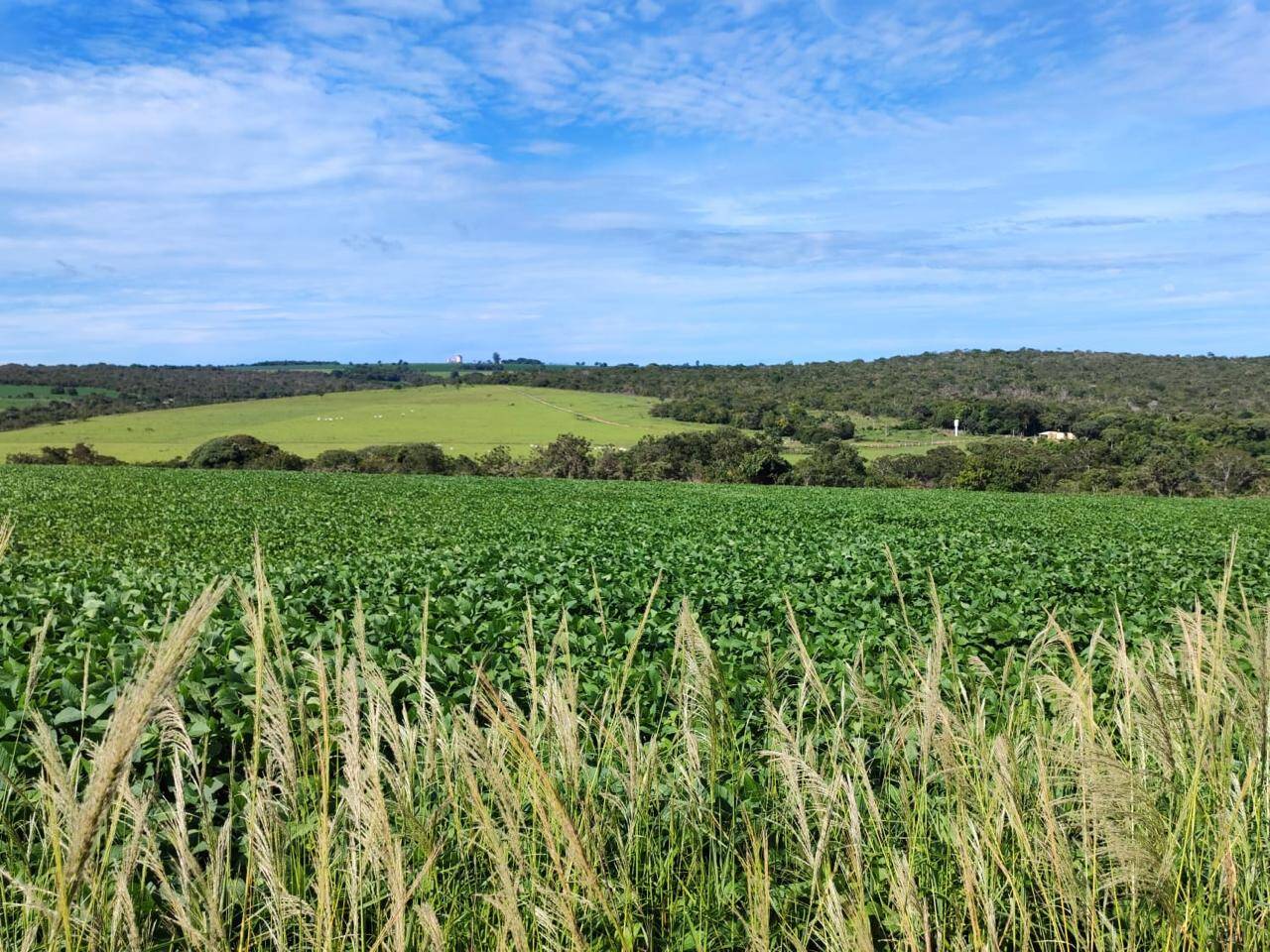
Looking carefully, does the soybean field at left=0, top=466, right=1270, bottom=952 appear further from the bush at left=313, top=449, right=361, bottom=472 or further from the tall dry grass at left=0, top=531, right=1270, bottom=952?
the bush at left=313, top=449, right=361, bottom=472

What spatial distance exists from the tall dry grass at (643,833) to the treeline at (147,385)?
11940 cm

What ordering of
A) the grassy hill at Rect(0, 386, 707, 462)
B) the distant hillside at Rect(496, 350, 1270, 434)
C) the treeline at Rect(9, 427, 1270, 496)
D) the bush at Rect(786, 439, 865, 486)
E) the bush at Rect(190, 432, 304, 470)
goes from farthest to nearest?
the distant hillside at Rect(496, 350, 1270, 434) → the grassy hill at Rect(0, 386, 707, 462) → the bush at Rect(190, 432, 304, 470) → the bush at Rect(786, 439, 865, 486) → the treeline at Rect(9, 427, 1270, 496)

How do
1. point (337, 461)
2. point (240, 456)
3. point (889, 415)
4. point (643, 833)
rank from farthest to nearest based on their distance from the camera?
point (889, 415)
point (337, 461)
point (240, 456)
point (643, 833)

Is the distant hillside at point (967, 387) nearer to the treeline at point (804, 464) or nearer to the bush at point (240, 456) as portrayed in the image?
the treeline at point (804, 464)

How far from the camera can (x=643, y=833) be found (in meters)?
3.04

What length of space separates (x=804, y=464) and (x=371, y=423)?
2261 inches

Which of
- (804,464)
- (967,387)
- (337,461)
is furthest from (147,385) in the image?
(967,387)

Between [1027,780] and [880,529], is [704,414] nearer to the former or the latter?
[880,529]

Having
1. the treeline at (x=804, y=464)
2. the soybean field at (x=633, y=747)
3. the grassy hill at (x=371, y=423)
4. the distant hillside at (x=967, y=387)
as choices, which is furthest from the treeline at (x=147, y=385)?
the soybean field at (x=633, y=747)

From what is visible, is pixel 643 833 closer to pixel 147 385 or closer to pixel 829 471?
pixel 829 471

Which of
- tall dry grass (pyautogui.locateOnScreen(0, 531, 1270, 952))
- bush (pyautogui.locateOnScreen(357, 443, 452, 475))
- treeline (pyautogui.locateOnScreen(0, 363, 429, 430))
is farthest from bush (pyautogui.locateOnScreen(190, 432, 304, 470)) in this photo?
tall dry grass (pyautogui.locateOnScreen(0, 531, 1270, 952))

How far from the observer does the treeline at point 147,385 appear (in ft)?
365

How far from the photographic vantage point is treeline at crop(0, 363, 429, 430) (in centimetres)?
11119

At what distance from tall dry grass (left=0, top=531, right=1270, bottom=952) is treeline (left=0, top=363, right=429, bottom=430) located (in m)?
119
